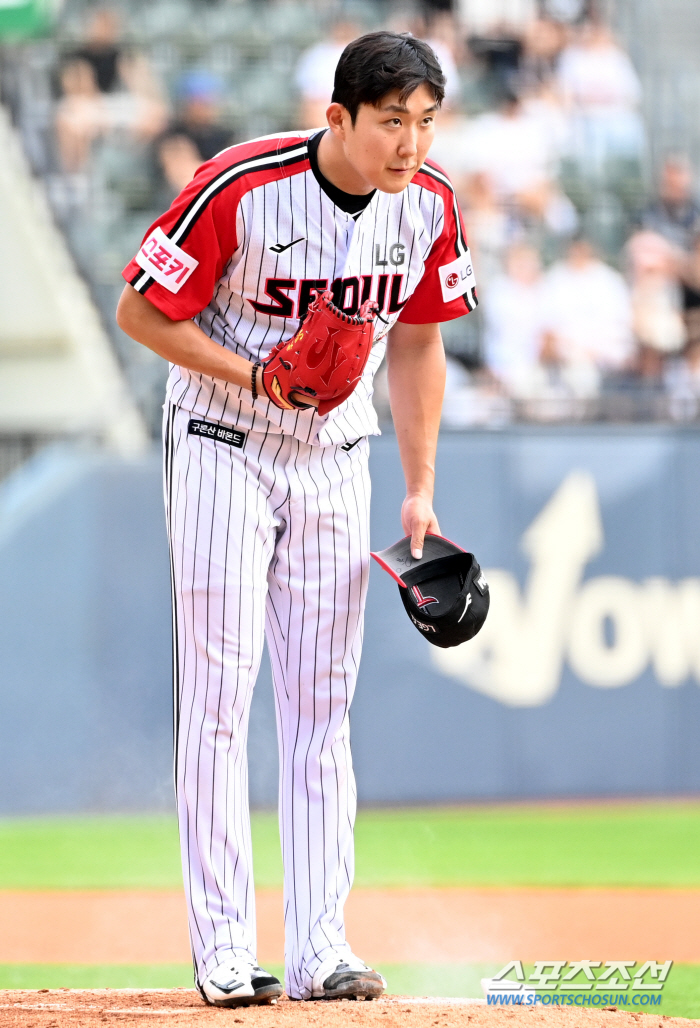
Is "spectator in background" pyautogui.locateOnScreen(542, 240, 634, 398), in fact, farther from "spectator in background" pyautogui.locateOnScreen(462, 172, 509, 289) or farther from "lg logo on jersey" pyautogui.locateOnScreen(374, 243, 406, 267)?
"lg logo on jersey" pyautogui.locateOnScreen(374, 243, 406, 267)

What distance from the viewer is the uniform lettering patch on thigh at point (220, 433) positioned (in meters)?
2.61

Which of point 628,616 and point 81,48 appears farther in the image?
point 81,48

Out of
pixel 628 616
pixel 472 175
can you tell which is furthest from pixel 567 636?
pixel 472 175

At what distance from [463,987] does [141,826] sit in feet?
10.7

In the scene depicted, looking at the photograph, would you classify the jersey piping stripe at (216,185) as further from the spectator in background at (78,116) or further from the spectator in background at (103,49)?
the spectator in background at (103,49)

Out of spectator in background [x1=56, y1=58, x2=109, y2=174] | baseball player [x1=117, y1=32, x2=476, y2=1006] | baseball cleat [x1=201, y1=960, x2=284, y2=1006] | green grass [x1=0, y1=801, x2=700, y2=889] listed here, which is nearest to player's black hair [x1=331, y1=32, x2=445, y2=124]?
baseball player [x1=117, y1=32, x2=476, y2=1006]

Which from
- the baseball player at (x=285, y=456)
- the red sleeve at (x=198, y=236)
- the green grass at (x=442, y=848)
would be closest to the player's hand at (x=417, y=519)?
the baseball player at (x=285, y=456)

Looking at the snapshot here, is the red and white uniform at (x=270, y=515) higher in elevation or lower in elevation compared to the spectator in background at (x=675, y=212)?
lower

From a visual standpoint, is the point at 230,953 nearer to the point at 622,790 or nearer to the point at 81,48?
the point at 622,790

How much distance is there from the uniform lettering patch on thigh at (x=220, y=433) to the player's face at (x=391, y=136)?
559 millimetres

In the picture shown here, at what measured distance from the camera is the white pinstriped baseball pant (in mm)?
2572

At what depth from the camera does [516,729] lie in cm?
660

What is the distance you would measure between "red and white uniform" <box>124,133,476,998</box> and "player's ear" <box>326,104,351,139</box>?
0.35 ft

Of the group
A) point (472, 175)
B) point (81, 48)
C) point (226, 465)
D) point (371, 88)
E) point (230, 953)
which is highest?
point (81, 48)
